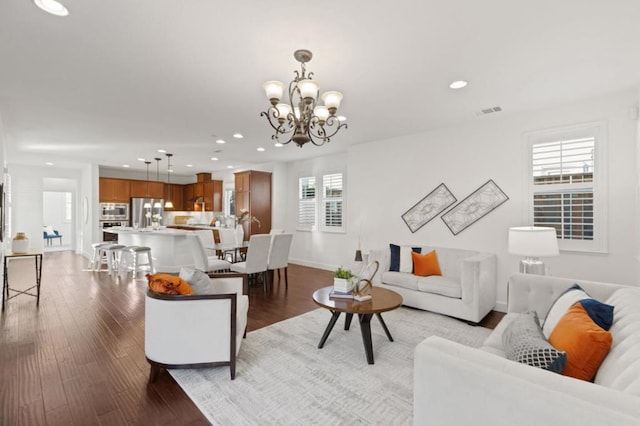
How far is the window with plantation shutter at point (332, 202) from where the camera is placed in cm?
679

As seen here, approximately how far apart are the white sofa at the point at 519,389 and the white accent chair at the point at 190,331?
61.3 inches

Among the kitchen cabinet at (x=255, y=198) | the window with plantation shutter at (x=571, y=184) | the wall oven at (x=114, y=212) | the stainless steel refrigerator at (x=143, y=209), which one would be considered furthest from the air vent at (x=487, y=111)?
the wall oven at (x=114, y=212)

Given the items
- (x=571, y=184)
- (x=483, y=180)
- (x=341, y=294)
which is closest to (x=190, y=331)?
(x=341, y=294)

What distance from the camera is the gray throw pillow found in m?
1.36

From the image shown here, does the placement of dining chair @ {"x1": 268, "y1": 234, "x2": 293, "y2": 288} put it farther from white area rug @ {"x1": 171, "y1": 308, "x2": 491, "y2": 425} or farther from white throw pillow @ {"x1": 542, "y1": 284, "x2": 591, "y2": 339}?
white throw pillow @ {"x1": 542, "y1": 284, "x2": 591, "y2": 339}

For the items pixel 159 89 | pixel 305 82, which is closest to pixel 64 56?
pixel 159 89

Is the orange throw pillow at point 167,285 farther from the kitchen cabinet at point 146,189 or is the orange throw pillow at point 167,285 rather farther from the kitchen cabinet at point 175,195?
the kitchen cabinet at point 175,195

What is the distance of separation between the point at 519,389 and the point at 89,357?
334 centimetres

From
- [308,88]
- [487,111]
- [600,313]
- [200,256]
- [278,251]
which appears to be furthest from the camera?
[278,251]

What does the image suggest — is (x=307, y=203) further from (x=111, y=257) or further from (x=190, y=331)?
(x=190, y=331)

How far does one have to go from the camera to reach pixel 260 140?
18.5 feet

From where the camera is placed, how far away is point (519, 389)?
1080 millimetres

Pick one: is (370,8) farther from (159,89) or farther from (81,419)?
(81,419)

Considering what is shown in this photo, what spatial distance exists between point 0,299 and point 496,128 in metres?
7.26
